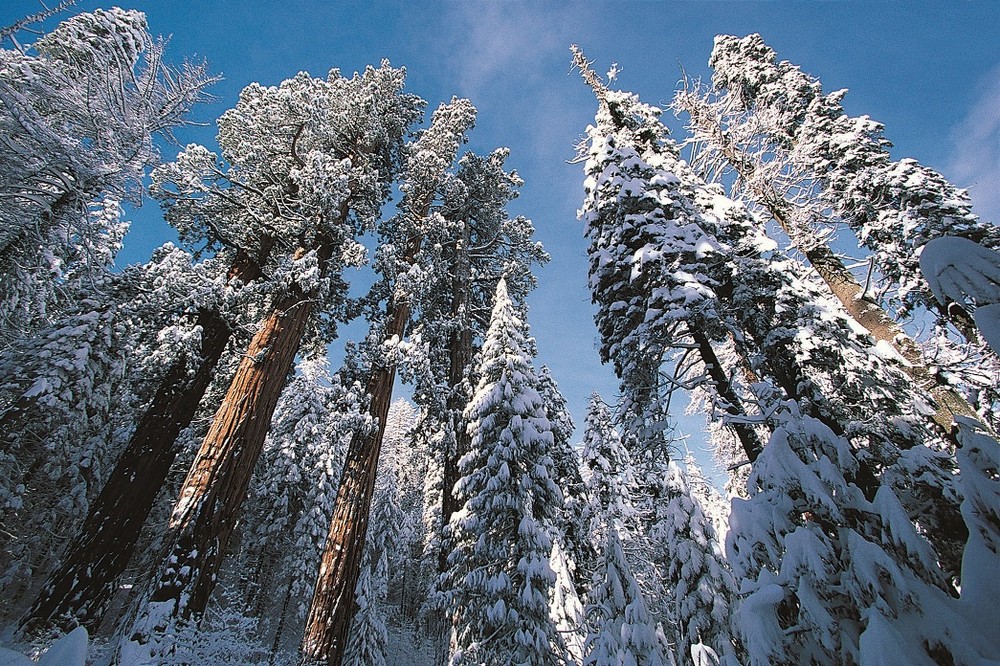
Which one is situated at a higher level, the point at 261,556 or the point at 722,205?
the point at 722,205

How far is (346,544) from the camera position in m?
7.38

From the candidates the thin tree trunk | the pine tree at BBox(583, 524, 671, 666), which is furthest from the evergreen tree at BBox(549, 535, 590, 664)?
the thin tree trunk

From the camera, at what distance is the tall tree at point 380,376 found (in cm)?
676

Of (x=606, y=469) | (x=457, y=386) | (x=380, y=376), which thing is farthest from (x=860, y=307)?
(x=606, y=469)

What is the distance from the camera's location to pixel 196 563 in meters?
5.82

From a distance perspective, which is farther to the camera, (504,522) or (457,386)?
(457,386)

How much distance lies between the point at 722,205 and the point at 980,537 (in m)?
9.47

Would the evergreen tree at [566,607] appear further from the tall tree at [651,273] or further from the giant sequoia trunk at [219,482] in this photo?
the giant sequoia trunk at [219,482]

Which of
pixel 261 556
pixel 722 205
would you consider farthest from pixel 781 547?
pixel 261 556

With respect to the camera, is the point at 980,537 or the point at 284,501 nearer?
the point at 980,537

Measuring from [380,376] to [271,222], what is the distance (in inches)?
193

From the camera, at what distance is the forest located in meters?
2.95

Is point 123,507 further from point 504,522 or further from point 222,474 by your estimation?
point 504,522

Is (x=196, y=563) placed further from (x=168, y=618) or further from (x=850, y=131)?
(x=850, y=131)
